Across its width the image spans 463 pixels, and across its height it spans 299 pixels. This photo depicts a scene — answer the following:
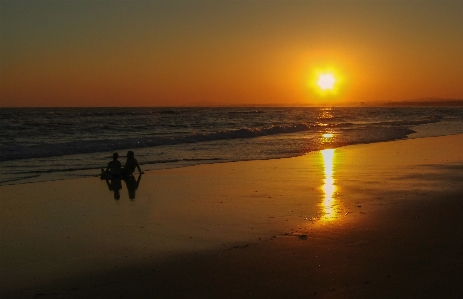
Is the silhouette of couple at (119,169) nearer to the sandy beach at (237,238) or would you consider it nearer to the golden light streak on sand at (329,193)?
the sandy beach at (237,238)

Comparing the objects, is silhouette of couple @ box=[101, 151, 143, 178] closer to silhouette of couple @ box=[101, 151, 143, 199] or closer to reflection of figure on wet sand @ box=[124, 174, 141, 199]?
silhouette of couple @ box=[101, 151, 143, 199]

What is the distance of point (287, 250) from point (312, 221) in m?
1.76

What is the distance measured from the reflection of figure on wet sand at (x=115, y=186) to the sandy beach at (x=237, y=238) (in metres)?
0.18

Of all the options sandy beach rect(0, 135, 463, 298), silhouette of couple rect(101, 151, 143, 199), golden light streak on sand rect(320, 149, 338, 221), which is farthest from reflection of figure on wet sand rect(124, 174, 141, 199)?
golden light streak on sand rect(320, 149, 338, 221)

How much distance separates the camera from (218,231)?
8344 millimetres

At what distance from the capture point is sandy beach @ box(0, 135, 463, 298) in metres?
5.94

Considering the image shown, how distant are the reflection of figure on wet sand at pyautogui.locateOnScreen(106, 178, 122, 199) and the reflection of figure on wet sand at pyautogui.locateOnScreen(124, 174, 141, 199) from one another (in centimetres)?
20

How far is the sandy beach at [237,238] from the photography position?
19.5 ft

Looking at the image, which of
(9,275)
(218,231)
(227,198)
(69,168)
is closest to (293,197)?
(227,198)

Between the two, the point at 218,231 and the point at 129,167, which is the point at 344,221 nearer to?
the point at 218,231

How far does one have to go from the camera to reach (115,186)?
1350 cm

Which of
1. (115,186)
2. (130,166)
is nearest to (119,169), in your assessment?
(130,166)

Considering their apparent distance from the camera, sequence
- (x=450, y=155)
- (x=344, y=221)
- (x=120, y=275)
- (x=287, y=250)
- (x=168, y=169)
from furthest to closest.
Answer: (x=450, y=155)
(x=168, y=169)
(x=344, y=221)
(x=287, y=250)
(x=120, y=275)

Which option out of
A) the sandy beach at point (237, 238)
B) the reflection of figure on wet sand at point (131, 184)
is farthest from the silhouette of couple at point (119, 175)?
the sandy beach at point (237, 238)
